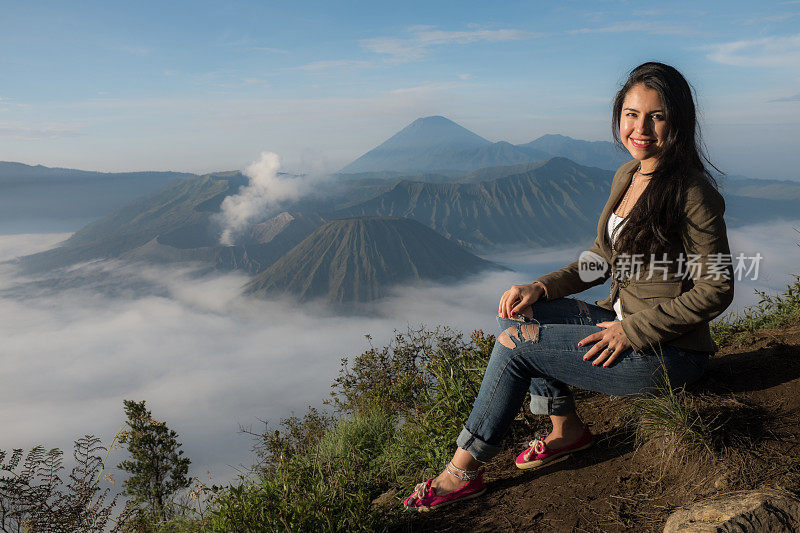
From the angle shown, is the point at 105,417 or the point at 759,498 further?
the point at 105,417

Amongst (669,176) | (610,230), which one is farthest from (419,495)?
(669,176)

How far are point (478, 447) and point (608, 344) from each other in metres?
0.74

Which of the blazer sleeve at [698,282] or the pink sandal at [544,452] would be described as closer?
the blazer sleeve at [698,282]

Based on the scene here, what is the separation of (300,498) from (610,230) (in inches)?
77.2

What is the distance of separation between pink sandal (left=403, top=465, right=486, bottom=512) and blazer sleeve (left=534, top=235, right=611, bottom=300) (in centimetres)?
94

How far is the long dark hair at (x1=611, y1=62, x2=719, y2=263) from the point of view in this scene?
2.04 meters

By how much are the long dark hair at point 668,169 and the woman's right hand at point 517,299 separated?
50cm

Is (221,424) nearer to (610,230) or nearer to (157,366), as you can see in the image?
(157,366)

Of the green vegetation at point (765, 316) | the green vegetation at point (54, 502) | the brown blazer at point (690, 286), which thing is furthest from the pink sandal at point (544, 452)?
the green vegetation at point (54, 502)

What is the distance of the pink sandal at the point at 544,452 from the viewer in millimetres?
2582

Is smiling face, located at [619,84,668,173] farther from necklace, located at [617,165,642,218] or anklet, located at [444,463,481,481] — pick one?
anklet, located at [444,463,481,481]

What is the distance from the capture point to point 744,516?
5.82 feet

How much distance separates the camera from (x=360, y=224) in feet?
655

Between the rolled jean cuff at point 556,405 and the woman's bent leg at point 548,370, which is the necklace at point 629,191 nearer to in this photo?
the woman's bent leg at point 548,370
